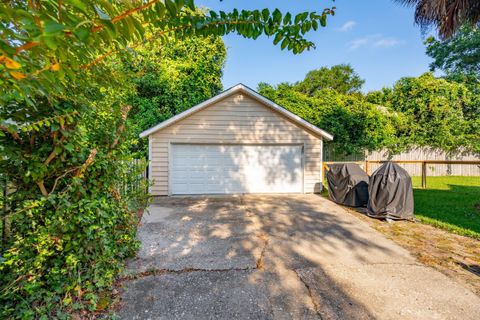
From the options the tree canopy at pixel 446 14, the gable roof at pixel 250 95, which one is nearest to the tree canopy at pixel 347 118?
the gable roof at pixel 250 95

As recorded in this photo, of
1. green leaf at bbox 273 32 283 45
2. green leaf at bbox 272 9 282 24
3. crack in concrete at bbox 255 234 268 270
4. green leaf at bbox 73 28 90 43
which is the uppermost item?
green leaf at bbox 272 9 282 24

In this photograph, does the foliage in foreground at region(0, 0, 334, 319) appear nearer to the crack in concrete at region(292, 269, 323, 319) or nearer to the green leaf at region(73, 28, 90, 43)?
the green leaf at region(73, 28, 90, 43)

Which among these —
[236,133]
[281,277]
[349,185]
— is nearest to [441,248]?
[349,185]

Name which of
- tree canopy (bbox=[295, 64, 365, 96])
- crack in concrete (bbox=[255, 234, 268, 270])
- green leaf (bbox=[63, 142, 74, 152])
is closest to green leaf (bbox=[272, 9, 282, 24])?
green leaf (bbox=[63, 142, 74, 152])

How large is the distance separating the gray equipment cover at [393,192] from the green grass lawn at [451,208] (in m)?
0.53

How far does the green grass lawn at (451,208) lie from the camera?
4.93m

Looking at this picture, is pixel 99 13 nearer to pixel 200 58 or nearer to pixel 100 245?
pixel 100 245

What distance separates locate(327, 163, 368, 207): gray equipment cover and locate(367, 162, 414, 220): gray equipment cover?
3.26 feet

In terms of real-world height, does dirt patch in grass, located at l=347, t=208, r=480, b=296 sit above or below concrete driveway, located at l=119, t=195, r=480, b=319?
above

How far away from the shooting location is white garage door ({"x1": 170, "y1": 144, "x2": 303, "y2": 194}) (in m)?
8.36

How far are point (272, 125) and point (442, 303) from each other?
6.92 meters

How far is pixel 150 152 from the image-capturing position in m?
8.18

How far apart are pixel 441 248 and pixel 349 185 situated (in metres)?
2.89

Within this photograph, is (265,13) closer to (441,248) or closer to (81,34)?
(81,34)
